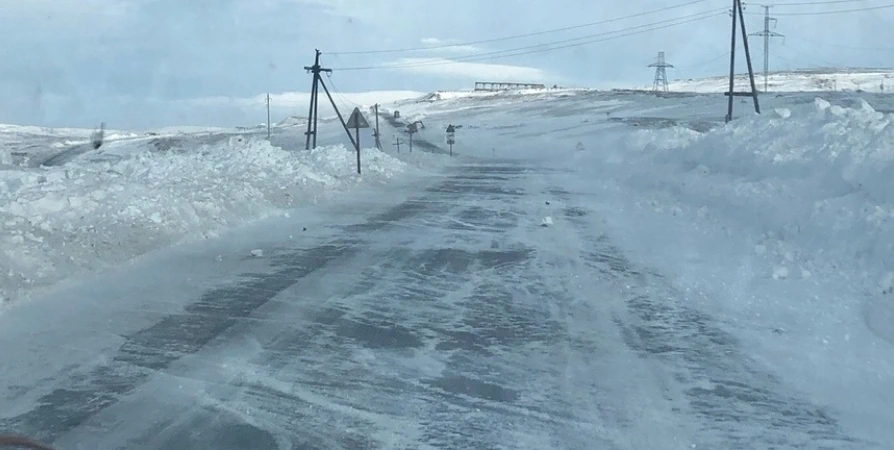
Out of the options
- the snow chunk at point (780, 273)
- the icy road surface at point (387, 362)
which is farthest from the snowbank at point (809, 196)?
the icy road surface at point (387, 362)

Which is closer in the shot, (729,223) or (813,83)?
(729,223)

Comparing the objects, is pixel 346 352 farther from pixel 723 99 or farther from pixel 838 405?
pixel 723 99

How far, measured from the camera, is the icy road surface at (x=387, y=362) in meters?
5.60

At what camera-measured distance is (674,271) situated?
11484mm

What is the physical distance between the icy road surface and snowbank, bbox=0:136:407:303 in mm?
685

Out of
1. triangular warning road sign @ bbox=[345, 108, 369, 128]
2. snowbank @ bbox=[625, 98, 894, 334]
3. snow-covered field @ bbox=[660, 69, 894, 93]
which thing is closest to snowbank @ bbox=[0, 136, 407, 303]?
triangular warning road sign @ bbox=[345, 108, 369, 128]

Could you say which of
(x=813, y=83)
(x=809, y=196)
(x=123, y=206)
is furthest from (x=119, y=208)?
(x=813, y=83)

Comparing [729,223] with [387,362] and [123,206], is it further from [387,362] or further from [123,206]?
[123,206]

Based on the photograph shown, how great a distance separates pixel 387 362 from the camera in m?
7.20

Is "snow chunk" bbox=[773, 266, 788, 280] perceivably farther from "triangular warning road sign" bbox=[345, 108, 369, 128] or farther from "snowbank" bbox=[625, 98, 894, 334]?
"triangular warning road sign" bbox=[345, 108, 369, 128]

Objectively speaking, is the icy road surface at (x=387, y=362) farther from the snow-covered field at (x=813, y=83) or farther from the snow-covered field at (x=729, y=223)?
the snow-covered field at (x=813, y=83)

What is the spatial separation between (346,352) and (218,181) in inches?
513

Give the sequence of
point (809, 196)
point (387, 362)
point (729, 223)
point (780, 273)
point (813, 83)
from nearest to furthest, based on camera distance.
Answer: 1. point (387, 362)
2. point (780, 273)
3. point (809, 196)
4. point (729, 223)
5. point (813, 83)

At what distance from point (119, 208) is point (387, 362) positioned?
8.55 metres
